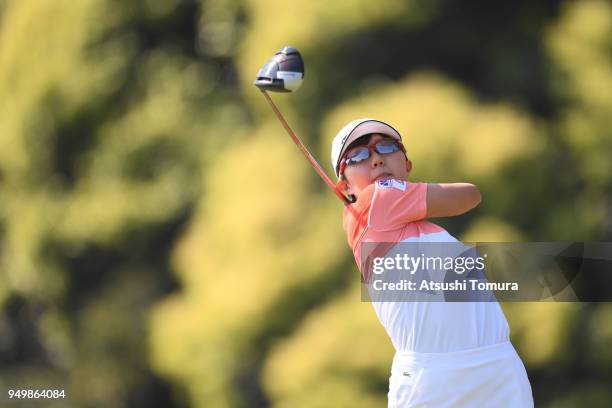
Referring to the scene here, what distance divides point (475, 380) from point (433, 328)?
5.5 inches

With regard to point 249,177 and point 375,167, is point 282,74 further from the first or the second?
point 249,177

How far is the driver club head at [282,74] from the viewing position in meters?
2.31

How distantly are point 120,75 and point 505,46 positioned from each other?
232 centimetres

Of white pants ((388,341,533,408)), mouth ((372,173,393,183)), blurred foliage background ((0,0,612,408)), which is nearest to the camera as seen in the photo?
white pants ((388,341,533,408))

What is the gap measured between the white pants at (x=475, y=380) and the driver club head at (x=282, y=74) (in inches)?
27.9

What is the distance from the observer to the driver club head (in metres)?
2.31

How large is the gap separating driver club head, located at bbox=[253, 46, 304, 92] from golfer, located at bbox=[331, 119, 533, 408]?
0.21 m

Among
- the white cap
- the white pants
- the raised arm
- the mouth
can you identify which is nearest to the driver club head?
the white cap

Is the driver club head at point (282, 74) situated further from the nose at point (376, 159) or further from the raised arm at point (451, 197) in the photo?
the raised arm at point (451, 197)

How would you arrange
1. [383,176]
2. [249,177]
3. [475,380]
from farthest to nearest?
[249,177]
[383,176]
[475,380]

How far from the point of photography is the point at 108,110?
6094 millimetres

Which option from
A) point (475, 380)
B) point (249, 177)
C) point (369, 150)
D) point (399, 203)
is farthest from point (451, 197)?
point (249, 177)

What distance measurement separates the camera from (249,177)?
5.27m

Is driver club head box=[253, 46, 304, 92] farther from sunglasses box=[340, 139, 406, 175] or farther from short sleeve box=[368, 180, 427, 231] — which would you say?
short sleeve box=[368, 180, 427, 231]
